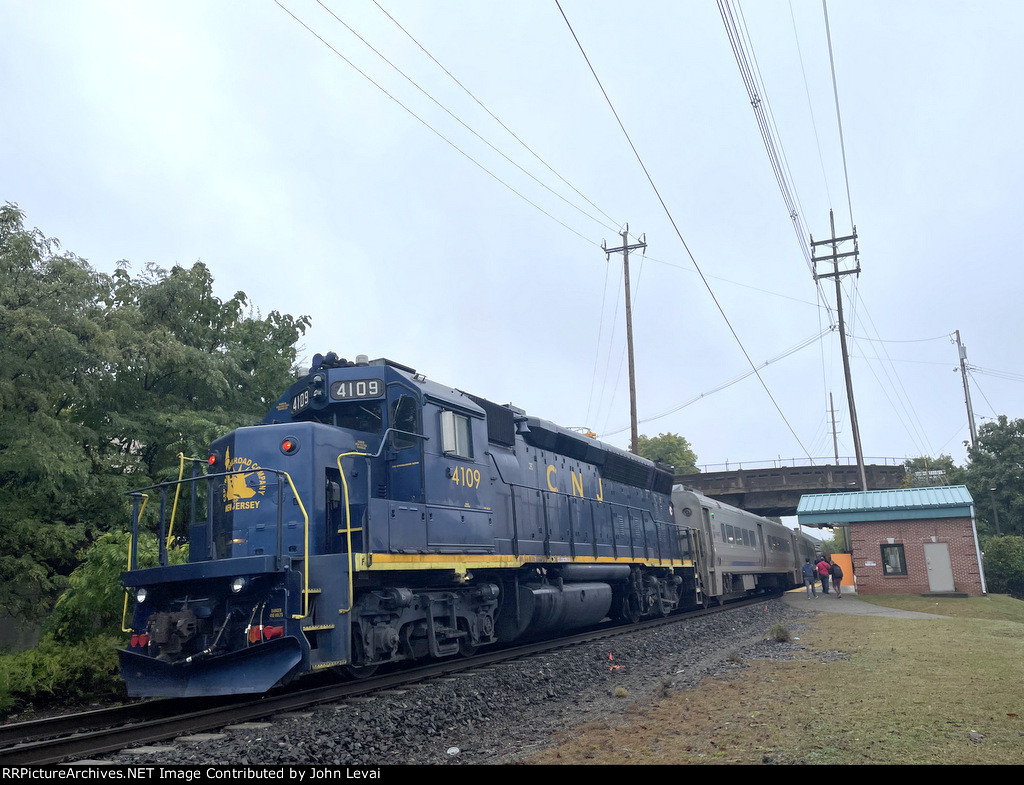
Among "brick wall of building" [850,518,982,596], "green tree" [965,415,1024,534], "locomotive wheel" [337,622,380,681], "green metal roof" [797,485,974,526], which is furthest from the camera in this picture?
"green tree" [965,415,1024,534]

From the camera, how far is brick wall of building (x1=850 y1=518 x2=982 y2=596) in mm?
26391

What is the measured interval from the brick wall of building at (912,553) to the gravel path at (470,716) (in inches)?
690

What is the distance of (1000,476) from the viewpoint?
40406 millimetres

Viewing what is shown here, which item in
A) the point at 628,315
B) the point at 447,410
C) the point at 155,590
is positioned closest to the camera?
the point at 155,590

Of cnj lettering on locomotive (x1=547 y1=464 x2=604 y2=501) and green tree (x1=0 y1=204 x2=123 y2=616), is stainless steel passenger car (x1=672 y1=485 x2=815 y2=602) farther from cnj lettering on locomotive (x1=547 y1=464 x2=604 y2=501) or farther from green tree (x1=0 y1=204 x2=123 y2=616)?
green tree (x1=0 y1=204 x2=123 y2=616)

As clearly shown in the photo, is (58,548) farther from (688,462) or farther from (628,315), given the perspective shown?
(688,462)

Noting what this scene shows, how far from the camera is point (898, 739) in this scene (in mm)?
6020

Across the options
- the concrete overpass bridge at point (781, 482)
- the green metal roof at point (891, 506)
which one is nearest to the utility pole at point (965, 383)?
the concrete overpass bridge at point (781, 482)

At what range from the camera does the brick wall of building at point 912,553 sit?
2639cm

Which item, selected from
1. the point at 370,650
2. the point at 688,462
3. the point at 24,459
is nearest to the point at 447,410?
the point at 370,650

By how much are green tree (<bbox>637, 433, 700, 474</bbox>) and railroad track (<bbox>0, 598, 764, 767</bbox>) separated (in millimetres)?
57660

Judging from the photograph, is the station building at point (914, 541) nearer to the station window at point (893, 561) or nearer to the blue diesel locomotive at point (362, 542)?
the station window at point (893, 561)

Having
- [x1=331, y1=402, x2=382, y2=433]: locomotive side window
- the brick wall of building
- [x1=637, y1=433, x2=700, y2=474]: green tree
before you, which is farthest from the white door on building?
[x1=637, y1=433, x2=700, y2=474]: green tree

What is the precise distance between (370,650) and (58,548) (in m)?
7.43
